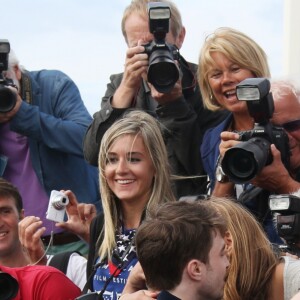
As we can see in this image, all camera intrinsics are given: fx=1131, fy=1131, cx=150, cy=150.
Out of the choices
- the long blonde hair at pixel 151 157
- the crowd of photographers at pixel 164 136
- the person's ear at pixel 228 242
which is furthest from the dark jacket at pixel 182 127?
the person's ear at pixel 228 242

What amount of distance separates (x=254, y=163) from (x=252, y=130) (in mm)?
237

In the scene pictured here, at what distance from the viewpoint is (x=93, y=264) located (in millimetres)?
5043

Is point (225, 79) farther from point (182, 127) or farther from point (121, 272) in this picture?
point (121, 272)

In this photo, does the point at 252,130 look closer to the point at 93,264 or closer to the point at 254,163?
the point at 254,163

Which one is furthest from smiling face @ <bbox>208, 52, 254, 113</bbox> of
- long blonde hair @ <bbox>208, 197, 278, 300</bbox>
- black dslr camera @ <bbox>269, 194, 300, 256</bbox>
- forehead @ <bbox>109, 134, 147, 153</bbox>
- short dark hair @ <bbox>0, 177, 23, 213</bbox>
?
short dark hair @ <bbox>0, 177, 23, 213</bbox>

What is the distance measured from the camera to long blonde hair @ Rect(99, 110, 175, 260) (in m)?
5.03

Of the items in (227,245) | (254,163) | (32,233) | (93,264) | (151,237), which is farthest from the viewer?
(32,233)

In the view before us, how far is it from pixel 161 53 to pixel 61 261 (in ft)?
3.58

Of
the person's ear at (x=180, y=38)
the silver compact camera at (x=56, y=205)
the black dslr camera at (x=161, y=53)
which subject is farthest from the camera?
the person's ear at (x=180, y=38)

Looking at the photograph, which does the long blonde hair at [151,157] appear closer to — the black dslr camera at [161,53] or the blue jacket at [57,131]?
the black dslr camera at [161,53]

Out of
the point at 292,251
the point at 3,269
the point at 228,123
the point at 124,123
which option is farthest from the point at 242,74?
the point at 3,269

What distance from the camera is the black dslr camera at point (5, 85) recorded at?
18.7ft

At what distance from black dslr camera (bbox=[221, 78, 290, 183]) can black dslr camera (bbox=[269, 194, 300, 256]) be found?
24cm

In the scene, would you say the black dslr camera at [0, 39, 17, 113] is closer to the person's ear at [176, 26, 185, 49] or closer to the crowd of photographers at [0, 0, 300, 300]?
the crowd of photographers at [0, 0, 300, 300]
